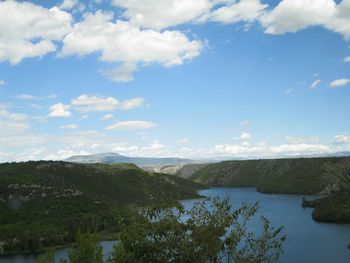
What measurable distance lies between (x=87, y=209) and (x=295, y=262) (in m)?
97.7

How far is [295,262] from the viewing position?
320 feet

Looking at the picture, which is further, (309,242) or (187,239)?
(309,242)

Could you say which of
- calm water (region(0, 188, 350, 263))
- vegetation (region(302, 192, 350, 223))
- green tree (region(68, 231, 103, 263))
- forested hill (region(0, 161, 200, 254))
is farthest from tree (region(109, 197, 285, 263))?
vegetation (region(302, 192, 350, 223))

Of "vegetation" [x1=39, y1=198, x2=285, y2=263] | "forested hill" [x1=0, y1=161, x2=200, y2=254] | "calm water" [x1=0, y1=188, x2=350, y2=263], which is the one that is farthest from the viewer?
"forested hill" [x1=0, y1=161, x2=200, y2=254]

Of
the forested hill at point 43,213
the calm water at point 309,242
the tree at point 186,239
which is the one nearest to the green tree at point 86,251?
the tree at point 186,239

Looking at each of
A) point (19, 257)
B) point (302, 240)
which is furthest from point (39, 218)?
point (302, 240)

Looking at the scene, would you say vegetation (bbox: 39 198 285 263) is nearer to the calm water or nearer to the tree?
the tree

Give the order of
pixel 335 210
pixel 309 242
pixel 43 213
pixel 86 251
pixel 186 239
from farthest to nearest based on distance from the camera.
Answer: pixel 335 210
pixel 43 213
pixel 309 242
pixel 86 251
pixel 186 239

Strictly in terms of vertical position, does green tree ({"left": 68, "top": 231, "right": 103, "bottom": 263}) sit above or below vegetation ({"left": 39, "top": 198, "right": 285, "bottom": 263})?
below

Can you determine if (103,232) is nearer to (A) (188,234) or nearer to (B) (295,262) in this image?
(B) (295,262)

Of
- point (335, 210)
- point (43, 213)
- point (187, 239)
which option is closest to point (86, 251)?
point (187, 239)

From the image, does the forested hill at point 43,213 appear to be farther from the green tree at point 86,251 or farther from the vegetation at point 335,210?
the green tree at point 86,251

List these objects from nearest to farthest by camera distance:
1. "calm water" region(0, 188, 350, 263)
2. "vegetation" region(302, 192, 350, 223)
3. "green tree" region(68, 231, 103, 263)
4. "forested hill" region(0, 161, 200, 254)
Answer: "green tree" region(68, 231, 103, 263), "calm water" region(0, 188, 350, 263), "forested hill" region(0, 161, 200, 254), "vegetation" region(302, 192, 350, 223)

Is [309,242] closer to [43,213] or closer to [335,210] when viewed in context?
[335,210]
